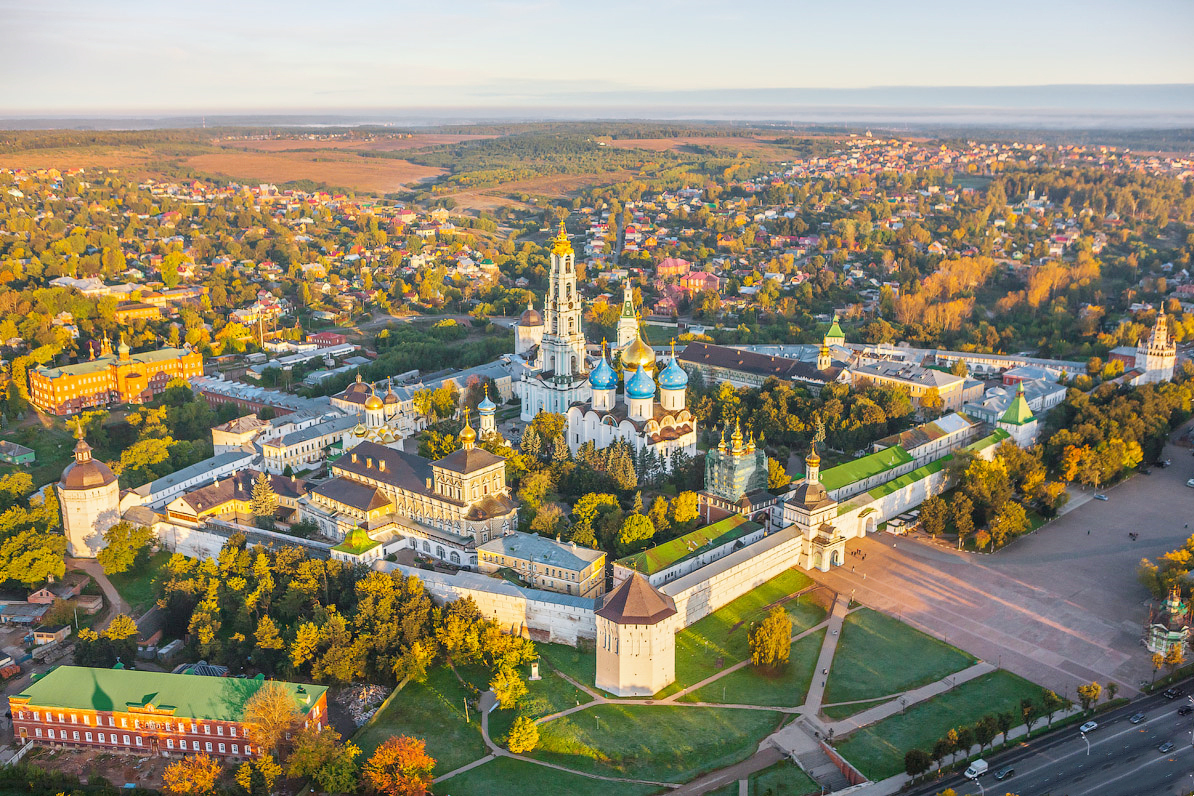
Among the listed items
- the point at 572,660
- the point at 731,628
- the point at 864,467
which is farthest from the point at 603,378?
the point at 572,660

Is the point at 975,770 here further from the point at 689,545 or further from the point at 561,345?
the point at 561,345

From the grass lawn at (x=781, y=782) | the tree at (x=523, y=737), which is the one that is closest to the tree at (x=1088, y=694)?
the grass lawn at (x=781, y=782)

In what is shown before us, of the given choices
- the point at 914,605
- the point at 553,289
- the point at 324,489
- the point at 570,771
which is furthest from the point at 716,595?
the point at 553,289

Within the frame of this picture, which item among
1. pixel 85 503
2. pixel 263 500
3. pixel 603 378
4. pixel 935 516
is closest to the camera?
pixel 85 503

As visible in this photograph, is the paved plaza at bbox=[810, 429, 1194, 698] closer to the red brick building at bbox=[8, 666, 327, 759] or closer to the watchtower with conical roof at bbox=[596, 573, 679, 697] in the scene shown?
the watchtower with conical roof at bbox=[596, 573, 679, 697]

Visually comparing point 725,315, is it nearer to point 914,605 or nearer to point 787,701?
point 914,605

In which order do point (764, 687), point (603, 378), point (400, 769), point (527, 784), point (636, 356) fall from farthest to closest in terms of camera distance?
point (636, 356)
point (603, 378)
point (764, 687)
point (527, 784)
point (400, 769)

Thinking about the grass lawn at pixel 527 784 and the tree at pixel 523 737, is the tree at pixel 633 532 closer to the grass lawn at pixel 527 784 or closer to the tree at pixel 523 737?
the tree at pixel 523 737
